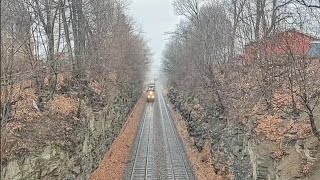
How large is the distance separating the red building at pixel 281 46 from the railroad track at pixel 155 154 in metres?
8.58

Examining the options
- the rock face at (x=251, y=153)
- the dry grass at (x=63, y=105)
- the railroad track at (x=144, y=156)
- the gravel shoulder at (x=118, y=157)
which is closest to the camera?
the rock face at (x=251, y=153)

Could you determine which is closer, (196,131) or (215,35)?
(196,131)

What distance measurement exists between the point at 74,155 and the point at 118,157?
9755 millimetres

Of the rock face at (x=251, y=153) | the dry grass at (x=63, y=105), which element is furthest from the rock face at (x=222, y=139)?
the dry grass at (x=63, y=105)

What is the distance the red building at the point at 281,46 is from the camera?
18172 millimetres

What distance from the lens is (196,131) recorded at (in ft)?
106

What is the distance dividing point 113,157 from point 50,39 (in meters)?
10.0

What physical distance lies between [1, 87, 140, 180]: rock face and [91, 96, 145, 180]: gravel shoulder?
→ 0.51m

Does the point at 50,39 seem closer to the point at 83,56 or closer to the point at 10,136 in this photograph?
the point at 83,56

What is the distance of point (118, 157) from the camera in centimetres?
2870

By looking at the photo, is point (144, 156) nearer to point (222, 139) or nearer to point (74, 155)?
point (222, 139)

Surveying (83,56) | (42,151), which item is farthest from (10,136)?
A: (83,56)

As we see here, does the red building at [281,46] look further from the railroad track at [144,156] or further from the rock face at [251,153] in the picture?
the railroad track at [144,156]

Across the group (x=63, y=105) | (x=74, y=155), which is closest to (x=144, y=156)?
(x=63, y=105)
